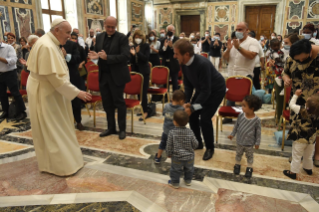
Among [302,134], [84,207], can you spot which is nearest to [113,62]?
[84,207]

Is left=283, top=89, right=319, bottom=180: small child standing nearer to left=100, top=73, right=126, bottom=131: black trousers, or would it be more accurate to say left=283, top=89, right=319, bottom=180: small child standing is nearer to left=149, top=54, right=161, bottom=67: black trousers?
left=100, top=73, right=126, bottom=131: black trousers

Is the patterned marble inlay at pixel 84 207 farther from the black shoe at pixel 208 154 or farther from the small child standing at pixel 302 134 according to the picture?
the small child standing at pixel 302 134

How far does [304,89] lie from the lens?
110 inches

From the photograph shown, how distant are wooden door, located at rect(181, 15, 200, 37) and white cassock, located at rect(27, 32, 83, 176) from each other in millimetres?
14617

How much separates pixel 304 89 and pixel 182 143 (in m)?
1.52

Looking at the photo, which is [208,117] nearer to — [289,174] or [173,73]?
[289,174]

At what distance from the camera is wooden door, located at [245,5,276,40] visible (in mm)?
14266

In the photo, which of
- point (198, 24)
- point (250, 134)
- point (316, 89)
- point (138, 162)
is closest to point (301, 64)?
point (316, 89)

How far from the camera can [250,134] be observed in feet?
8.85

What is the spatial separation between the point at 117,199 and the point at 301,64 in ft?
7.91

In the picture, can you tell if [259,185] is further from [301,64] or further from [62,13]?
[62,13]

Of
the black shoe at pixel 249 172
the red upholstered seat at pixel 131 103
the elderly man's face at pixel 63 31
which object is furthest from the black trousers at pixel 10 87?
the black shoe at pixel 249 172

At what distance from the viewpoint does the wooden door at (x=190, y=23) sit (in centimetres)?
1609

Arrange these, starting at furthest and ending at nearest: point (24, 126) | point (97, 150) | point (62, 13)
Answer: point (62, 13) → point (24, 126) → point (97, 150)
